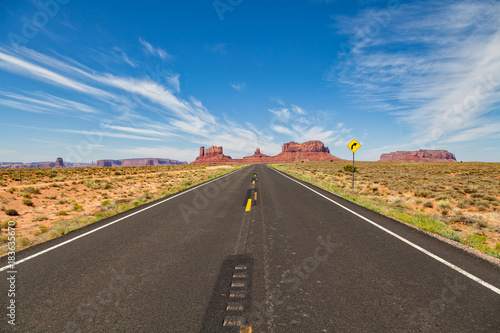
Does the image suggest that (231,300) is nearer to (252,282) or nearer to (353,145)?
(252,282)

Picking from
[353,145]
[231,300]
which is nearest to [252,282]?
[231,300]

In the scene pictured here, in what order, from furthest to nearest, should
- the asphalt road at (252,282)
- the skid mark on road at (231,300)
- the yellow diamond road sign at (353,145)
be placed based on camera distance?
the yellow diamond road sign at (353,145)
the asphalt road at (252,282)
the skid mark on road at (231,300)

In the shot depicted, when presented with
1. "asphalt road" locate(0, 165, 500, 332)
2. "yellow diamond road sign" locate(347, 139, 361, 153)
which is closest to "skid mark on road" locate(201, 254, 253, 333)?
"asphalt road" locate(0, 165, 500, 332)

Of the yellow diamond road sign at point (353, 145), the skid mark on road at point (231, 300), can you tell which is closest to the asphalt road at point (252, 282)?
the skid mark on road at point (231, 300)

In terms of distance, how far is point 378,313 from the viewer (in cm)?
260

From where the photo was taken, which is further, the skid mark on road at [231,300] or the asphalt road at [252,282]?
the asphalt road at [252,282]

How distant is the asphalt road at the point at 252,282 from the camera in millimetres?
2455

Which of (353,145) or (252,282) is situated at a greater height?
(353,145)

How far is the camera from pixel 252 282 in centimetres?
323

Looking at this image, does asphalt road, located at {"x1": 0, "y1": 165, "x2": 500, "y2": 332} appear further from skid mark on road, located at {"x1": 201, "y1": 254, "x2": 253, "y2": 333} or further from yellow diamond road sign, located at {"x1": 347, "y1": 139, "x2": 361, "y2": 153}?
yellow diamond road sign, located at {"x1": 347, "y1": 139, "x2": 361, "y2": 153}

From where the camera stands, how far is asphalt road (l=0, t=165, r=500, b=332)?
8.05 feet

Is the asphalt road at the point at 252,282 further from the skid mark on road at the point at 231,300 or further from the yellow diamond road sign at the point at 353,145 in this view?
the yellow diamond road sign at the point at 353,145

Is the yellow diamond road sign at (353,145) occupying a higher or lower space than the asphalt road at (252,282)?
higher

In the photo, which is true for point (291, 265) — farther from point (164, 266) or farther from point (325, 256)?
point (164, 266)
